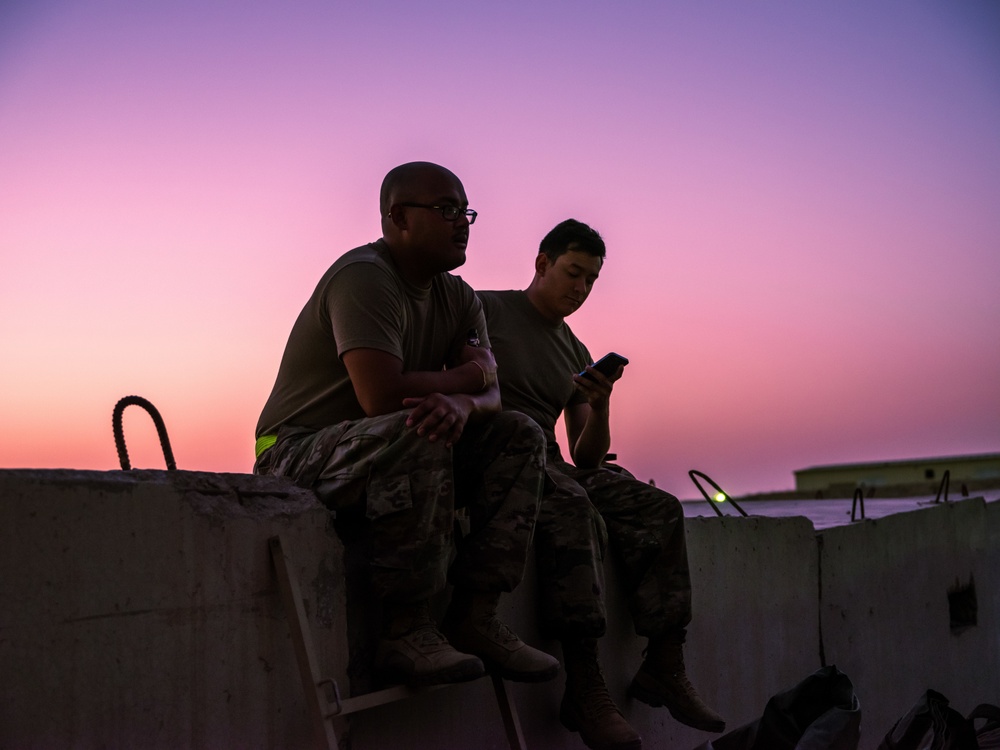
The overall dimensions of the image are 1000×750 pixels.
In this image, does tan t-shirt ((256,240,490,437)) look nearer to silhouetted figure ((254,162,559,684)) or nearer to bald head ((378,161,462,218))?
silhouetted figure ((254,162,559,684))

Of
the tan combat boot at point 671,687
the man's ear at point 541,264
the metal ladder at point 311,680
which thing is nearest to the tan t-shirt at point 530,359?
the man's ear at point 541,264

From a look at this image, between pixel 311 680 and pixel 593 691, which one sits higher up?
pixel 311 680

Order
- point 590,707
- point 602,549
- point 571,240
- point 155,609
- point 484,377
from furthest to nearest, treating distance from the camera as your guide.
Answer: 1. point 571,240
2. point 602,549
3. point 590,707
4. point 484,377
5. point 155,609

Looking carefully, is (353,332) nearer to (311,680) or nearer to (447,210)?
(447,210)

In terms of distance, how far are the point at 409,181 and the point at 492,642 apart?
132 cm

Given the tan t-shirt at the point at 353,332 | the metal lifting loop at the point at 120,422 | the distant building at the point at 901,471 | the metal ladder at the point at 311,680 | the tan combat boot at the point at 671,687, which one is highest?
the tan t-shirt at the point at 353,332

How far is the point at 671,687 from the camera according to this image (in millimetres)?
3697

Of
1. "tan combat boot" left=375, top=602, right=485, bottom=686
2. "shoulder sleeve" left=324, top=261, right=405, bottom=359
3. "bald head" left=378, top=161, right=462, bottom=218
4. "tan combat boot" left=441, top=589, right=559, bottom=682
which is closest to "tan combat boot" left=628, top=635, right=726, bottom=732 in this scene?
"tan combat boot" left=441, top=589, right=559, bottom=682

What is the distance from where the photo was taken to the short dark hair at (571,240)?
4.23 m

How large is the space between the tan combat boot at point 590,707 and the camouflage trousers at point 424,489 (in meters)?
0.62

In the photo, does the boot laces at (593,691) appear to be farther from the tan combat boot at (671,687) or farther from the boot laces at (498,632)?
the boot laces at (498,632)

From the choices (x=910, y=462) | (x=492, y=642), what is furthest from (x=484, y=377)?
(x=910, y=462)

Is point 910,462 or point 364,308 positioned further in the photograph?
point 910,462

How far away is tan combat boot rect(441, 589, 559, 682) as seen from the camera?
2.87 meters
